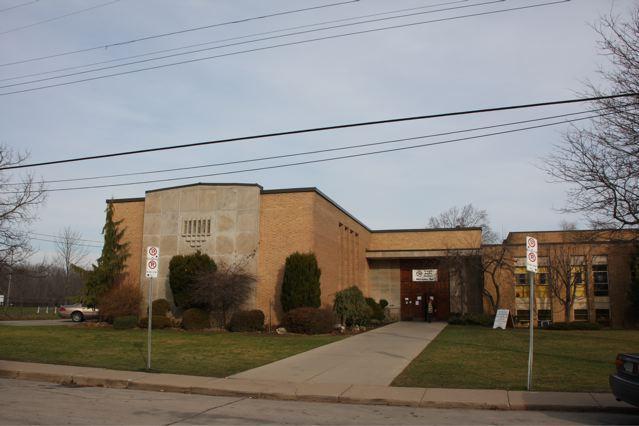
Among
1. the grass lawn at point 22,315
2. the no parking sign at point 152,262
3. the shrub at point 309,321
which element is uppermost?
the no parking sign at point 152,262

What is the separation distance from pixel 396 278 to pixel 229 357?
2805 centimetres

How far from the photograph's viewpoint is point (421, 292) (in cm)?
4281

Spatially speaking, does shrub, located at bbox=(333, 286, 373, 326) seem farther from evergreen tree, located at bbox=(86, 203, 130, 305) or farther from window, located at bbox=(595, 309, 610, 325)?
window, located at bbox=(595, 309, 610, 325)

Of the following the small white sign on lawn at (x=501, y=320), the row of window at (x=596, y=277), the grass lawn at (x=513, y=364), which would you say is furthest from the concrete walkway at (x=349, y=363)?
the row of window at (x=596, y=277)

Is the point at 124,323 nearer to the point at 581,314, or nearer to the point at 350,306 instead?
the point at 350,306

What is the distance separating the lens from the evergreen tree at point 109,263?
31.7 metres

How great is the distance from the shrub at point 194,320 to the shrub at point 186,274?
0.59 m

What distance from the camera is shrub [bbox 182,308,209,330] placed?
2767cm

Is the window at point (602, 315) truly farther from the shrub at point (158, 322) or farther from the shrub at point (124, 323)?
the shrub at point (124, 323)

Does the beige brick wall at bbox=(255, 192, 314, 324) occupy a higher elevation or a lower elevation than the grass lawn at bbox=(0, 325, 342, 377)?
higher

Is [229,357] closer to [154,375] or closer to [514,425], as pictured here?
[154,375]

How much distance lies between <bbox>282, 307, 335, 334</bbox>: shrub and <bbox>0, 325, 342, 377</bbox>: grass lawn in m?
0.97

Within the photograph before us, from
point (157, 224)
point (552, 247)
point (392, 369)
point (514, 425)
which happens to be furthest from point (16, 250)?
point (552, 247)

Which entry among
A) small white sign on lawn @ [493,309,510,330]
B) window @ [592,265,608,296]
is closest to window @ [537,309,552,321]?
window @ [592,265,608,296]
